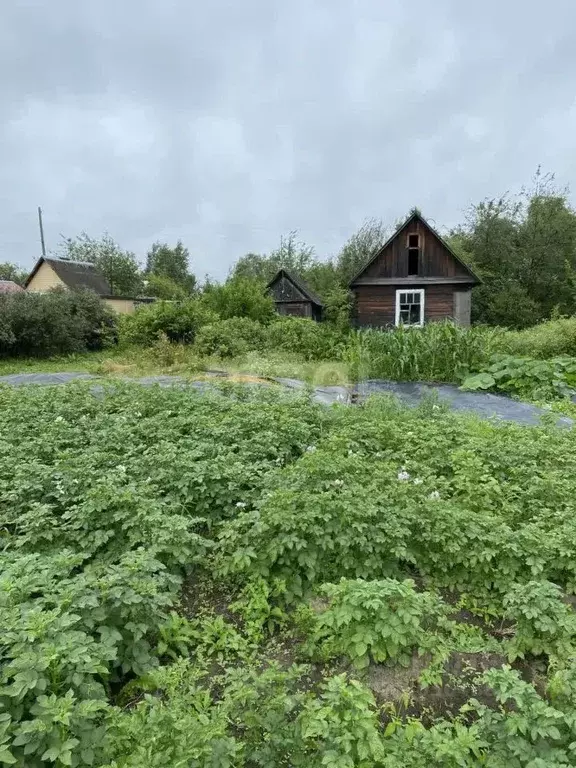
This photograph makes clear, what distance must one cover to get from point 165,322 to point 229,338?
2296 millimetres

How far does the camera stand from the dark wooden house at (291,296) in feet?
67.2

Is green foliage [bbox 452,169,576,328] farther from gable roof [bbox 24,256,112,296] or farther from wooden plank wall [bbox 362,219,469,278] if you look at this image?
gable roof [bbox 24,256,112,296]

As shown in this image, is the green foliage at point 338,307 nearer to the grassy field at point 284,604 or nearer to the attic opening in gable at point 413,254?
the attic opening in gable at point 413,254

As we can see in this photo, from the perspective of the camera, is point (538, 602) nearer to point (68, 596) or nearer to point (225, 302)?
point (68, 596)

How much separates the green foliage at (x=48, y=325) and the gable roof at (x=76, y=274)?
8.58 metres

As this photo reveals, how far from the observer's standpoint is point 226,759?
4.81ft

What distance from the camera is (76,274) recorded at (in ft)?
84.9

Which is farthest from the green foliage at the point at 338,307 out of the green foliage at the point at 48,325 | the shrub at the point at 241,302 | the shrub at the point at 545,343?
the green foliage at the point at 48,325

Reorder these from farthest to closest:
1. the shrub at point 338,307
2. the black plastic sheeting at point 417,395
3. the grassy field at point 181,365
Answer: the shrub at point 338,307
the grassy field at point 181,365
the black plastic sheeting at point 417,395

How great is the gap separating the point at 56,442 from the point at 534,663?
3618 mm

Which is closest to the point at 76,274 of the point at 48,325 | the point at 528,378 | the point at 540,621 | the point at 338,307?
the point at 48,325

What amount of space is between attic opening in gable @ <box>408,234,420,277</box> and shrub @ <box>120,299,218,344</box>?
25.8 feet

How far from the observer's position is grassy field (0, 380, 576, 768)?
1510 mm

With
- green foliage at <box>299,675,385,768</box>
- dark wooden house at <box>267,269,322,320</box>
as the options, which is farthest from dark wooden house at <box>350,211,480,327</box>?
green foliage at <box>299,675,385,768</box>
